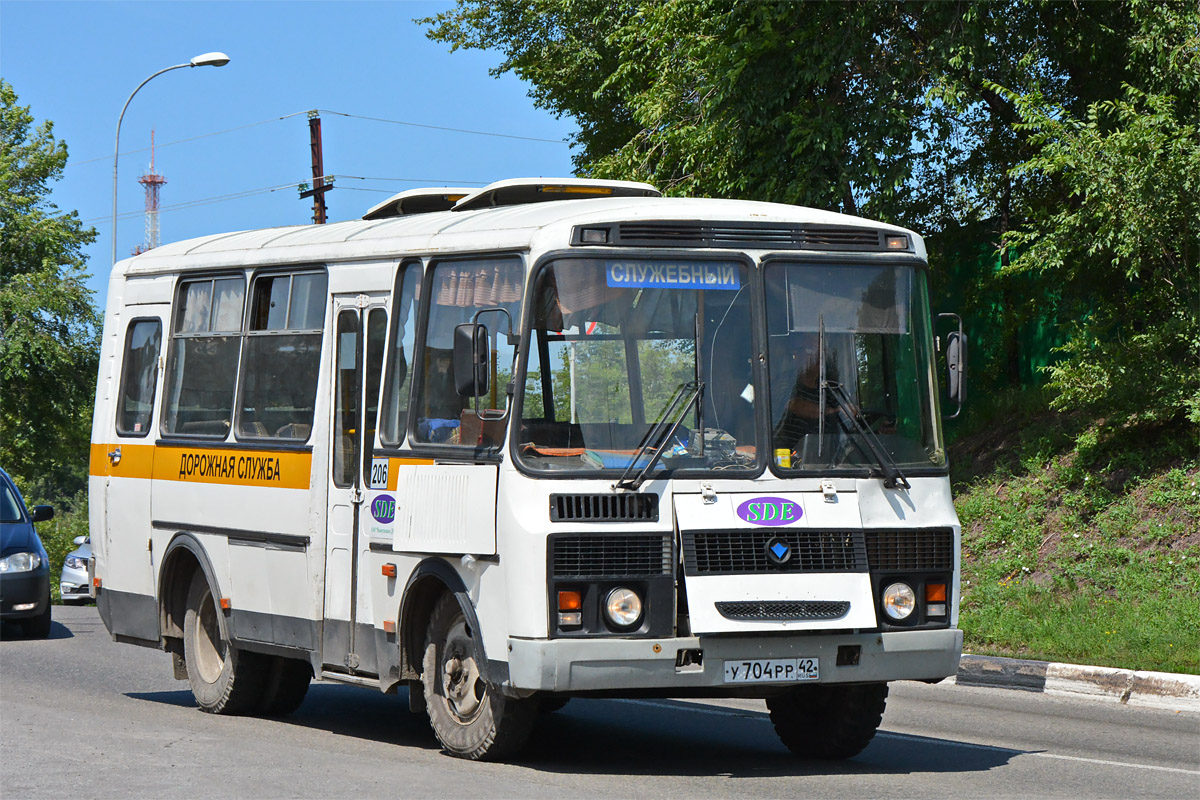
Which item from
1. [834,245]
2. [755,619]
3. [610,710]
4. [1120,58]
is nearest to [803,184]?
[1120,58]

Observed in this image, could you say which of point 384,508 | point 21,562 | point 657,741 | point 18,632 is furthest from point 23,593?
point 657,741

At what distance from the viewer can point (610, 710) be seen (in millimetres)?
11570

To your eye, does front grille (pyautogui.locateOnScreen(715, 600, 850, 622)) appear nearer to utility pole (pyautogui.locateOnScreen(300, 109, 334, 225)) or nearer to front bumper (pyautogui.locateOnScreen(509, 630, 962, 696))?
front bumper (pyautogui.locateOnScreen(509, 630, 962, 696))

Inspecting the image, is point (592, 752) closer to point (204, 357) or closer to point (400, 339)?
point (400, 339)

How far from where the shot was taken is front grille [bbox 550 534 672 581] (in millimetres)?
8109

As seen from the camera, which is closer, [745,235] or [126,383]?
[745,235]

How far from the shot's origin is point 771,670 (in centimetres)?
830

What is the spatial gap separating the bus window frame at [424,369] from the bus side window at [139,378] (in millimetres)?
3494

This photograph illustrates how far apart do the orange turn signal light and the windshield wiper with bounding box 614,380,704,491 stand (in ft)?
1.86

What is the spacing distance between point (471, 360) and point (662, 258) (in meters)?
1.14

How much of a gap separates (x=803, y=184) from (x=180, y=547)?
10.3m

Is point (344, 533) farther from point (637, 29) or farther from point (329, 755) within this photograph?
point (637, 29)

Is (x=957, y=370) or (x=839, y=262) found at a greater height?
(x=839, y=262)

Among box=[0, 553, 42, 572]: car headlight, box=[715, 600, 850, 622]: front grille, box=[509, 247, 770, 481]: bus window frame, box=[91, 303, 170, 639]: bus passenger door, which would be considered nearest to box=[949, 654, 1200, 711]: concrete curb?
box=[715, 600, 850, 622]: front grille
